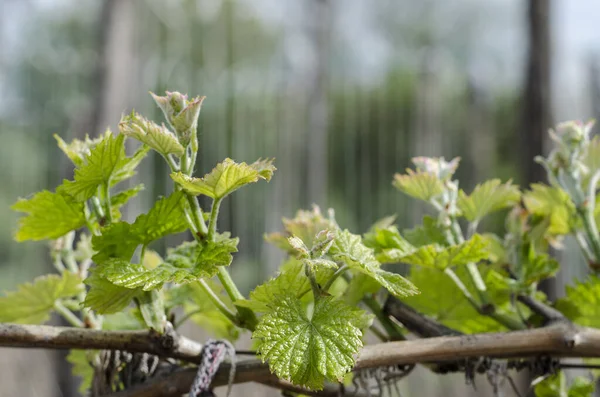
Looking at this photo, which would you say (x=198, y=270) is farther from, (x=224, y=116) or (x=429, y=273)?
(x=224, y=116)

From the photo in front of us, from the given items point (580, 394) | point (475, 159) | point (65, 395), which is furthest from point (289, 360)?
point (475, 159)

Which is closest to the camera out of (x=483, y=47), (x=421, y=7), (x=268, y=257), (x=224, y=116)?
(x=268, y=257)

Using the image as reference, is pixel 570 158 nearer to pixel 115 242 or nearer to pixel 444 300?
pixel 444 300

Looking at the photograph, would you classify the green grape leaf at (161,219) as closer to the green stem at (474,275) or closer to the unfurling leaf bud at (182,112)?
the unfurling leaf bud at (182,112)

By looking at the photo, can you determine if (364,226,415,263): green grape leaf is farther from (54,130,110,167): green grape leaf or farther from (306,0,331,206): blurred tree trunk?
(306,0,331,206): blurred tree trunk

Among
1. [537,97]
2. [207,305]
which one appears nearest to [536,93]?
[537,97]

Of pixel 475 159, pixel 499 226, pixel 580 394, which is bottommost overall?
pixel 499 226
